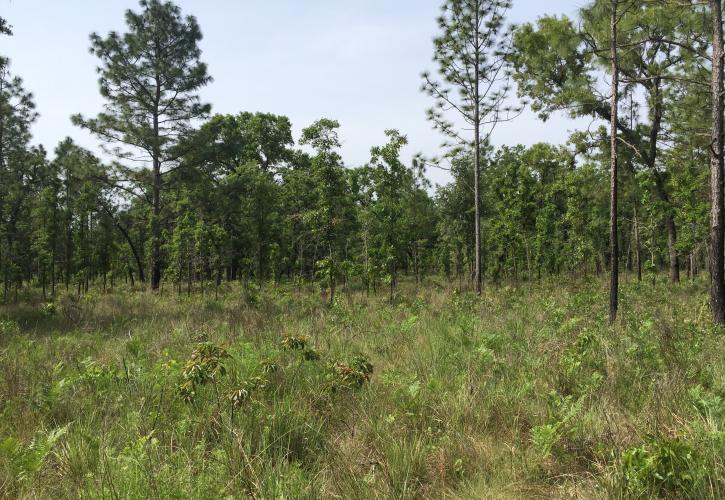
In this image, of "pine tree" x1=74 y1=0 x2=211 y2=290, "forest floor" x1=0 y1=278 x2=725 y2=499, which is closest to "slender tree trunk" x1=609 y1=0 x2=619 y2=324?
"forest floor" x1=0 y1=278 x2=725 y2=499

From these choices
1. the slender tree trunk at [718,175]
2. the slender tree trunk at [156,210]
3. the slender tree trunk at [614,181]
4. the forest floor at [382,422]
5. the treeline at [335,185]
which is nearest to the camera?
the forest floor at [382,422]

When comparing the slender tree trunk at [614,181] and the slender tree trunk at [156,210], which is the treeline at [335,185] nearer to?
the slender tree trunk at [156,210]

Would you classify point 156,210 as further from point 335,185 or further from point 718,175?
point 718,175

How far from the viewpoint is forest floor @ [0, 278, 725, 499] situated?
9.21 feet

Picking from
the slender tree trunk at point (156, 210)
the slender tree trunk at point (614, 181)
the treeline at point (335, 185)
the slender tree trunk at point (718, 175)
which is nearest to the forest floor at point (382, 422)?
the slender tree trunk at point (718, 175)

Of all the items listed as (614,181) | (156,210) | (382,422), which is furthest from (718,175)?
(156,210)

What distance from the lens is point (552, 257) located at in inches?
998

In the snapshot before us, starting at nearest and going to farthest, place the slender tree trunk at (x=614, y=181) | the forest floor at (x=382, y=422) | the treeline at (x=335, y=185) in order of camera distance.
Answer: the forest floor at (x=382, y=422), the slender tree trunk at (x=614, y=181), the treeline at (x=335, y=185)

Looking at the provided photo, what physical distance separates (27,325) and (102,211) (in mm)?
20333

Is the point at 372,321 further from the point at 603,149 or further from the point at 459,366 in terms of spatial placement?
the point at 603,149

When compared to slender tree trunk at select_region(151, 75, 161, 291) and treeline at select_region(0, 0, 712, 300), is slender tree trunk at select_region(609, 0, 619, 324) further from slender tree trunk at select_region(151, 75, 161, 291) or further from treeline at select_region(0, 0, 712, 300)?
slender tree trunk at select_region(151, 75, 161, 291)

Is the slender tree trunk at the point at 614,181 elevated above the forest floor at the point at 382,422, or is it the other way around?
the slender tree trunk at the point at 614,181

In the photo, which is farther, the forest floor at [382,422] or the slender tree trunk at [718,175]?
the slender tree trunk at [718,175]

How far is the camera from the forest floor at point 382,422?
9.21 feet
